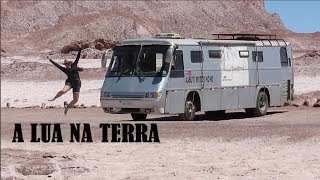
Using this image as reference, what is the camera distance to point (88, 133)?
6766mm

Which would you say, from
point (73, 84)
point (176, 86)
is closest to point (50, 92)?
point (176, 86)

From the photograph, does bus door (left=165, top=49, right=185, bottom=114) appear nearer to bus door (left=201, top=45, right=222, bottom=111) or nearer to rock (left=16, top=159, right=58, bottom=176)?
bus door (left=201, top=45, right=222, bottom=111)

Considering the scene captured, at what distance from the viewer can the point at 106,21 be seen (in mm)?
128125

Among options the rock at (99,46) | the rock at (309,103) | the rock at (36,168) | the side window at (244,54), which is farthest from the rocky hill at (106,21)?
the rock at (36,168)

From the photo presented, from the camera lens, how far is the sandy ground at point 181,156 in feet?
41.4

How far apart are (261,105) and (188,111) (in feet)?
15.8

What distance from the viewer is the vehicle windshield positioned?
16.9m

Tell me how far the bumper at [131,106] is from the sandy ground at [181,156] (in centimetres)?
66

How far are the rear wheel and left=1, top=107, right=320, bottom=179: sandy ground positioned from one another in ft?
16.7

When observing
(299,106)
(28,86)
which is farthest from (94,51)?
(299,106)

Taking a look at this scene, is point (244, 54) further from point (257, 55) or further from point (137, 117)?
point (137, 117)

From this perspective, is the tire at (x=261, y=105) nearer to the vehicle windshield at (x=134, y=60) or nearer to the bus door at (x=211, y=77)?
the bus door at (x=211, y=77)

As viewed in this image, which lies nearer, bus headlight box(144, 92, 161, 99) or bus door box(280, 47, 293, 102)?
bus headlight box(144, 92, 161, 99)

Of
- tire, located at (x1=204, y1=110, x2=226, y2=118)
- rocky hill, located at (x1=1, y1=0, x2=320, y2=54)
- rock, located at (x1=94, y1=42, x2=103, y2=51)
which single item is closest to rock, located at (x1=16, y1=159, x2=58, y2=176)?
tire, located at (x1=204, y1=110, x2=226, y2=118)
